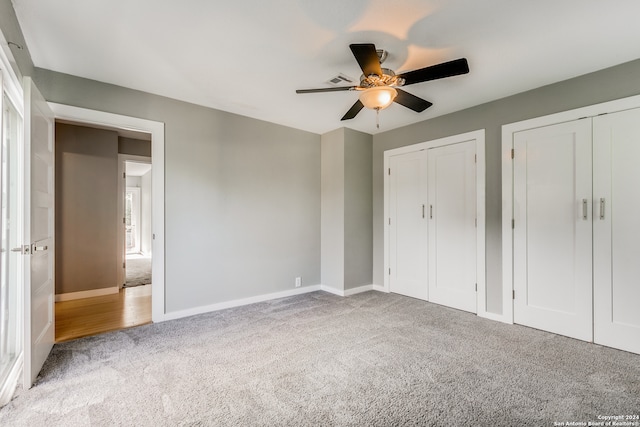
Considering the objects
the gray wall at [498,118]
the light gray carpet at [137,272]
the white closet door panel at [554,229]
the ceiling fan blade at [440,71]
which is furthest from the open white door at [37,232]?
the white closet door panel at [554,229]

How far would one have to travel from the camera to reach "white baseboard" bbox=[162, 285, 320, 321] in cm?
328

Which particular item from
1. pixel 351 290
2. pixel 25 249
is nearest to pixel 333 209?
pixel 351 290

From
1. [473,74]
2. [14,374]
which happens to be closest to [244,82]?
[473,74]

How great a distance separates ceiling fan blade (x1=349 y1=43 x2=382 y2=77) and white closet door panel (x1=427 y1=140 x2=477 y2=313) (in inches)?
79.3

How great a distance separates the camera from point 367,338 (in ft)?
9.11

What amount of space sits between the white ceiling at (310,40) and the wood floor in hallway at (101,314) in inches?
96.0

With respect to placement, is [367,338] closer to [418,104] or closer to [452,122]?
[418,104]

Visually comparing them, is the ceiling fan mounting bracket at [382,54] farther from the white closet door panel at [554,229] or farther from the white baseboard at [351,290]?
the white baseboard at [351,290]

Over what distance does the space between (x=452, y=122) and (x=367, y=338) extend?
8.91 ft

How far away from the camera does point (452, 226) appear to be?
369cm

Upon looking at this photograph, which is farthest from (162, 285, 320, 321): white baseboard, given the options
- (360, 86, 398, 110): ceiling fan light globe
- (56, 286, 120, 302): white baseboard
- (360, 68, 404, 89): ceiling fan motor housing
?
(360, 68, 404, 89): ceiling fan motor housing

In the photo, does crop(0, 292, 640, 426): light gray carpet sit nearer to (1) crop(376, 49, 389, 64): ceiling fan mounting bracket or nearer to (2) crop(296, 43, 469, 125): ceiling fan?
(2) crop(296, 43, 469, 125): ceiling fan

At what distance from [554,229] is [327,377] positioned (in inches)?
100

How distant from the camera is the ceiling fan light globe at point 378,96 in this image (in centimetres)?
220
